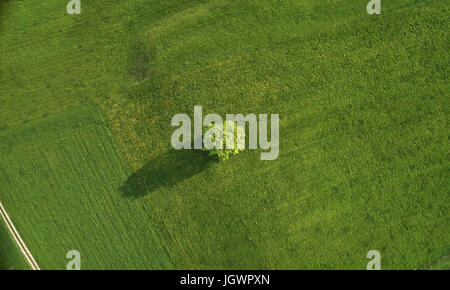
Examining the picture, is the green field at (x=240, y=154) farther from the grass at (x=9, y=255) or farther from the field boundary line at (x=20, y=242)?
the field boundary line at (x=20, y=242)

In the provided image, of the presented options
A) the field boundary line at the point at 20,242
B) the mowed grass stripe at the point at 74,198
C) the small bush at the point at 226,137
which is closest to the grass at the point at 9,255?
the field boundary line at the point at 20,242

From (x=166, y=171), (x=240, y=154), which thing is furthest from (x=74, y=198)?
(x=240, y=154)

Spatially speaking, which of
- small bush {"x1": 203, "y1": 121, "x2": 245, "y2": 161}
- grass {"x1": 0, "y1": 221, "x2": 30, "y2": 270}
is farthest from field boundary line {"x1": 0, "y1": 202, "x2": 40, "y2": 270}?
small bush {"x1": 203, "y1": 121, "x2": 245, "y2": 161}

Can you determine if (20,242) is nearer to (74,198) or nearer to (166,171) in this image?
(74,198)

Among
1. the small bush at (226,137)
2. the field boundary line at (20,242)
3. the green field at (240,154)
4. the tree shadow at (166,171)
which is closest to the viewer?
the small bush at (226,137)
